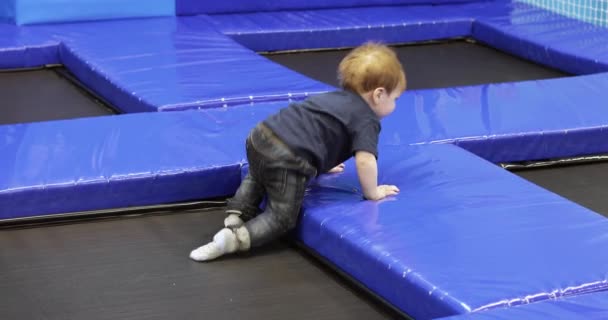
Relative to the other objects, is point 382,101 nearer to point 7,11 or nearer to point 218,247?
point 218,247

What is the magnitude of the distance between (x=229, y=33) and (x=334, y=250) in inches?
104

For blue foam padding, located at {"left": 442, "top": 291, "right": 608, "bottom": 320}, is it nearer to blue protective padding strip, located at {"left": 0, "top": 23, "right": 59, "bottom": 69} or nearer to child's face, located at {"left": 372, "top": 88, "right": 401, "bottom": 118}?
child's face, located at {"left": 372, "top": 88, "right": 401, "bottom": 118}

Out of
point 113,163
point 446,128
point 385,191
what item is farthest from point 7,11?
point 385,191

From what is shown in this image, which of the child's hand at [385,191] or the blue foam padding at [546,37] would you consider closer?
the child's hand at [385,191]

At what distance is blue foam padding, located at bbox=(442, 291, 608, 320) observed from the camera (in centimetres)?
224

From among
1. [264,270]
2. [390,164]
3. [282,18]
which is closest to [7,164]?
[264,270]

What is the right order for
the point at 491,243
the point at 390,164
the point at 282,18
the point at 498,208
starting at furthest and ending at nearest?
1. the point at 282,18
2. the point at 390,164
3. the point at 498,208
4. the point at 491,243

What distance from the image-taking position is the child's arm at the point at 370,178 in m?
2.79

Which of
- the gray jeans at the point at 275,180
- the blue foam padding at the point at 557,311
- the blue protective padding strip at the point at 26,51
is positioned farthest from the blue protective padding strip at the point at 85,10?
the blue foam padding at the point at 557,311

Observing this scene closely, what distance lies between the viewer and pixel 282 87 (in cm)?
416

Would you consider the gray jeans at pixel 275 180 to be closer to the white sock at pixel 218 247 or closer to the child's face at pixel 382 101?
the white sock at pixel 218 247

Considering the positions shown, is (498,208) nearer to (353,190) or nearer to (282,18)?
(353,190)

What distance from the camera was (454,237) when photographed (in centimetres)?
265

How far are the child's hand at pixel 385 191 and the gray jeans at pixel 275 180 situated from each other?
0.62 feet
